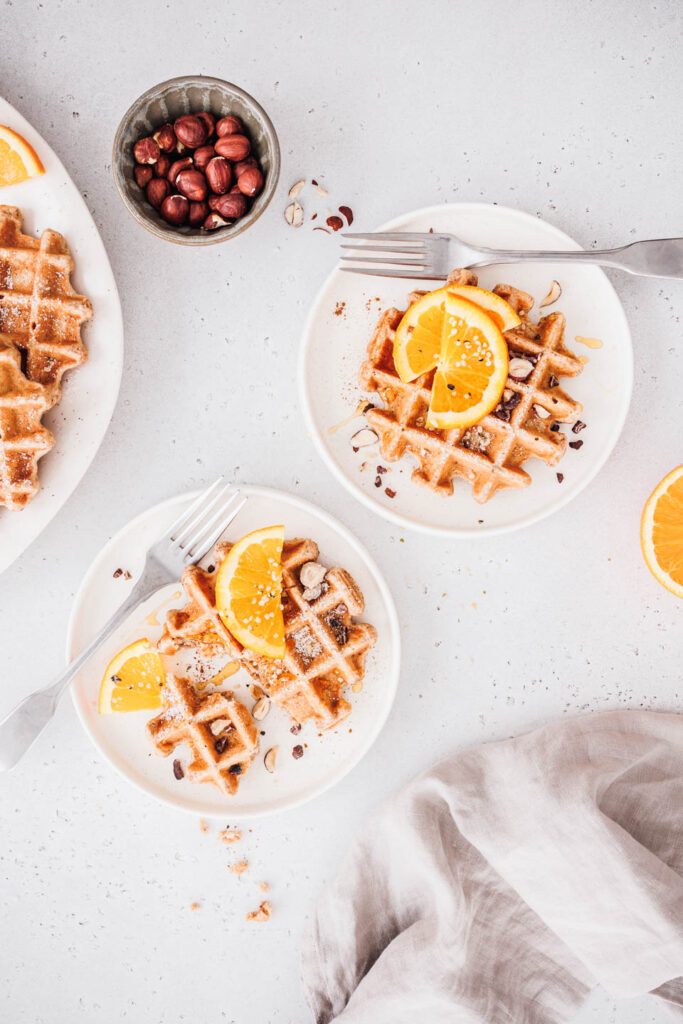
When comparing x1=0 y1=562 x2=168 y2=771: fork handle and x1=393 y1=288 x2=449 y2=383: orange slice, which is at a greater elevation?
x1=393 y1=288 x2=449 y2=383: orange slice

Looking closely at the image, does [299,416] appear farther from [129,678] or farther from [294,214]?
[129,678]

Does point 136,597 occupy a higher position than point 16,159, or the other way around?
point 16,159

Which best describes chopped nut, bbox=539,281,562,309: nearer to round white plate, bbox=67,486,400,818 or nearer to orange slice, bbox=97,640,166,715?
round white plate, bbox=67,486,400,818

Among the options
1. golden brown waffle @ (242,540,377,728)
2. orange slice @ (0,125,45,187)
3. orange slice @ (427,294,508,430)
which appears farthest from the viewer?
golden brown waffle @ (242,540,377,728)

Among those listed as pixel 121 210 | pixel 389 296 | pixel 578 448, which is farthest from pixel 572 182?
pixel 121 210

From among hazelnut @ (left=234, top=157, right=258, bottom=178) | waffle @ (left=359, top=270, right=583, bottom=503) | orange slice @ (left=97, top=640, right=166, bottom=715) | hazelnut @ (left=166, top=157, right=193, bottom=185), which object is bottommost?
orange slice @ (left=97, top=640, right=166, bottom=715)

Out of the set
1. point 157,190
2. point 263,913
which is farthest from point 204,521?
point 263,913

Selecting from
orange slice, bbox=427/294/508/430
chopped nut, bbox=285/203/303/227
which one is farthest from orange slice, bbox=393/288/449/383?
chopped nut, bbox=285/203/303/227

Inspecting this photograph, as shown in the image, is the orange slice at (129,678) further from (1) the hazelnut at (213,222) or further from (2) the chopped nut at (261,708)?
(1) the hazelnut at (213,222)
